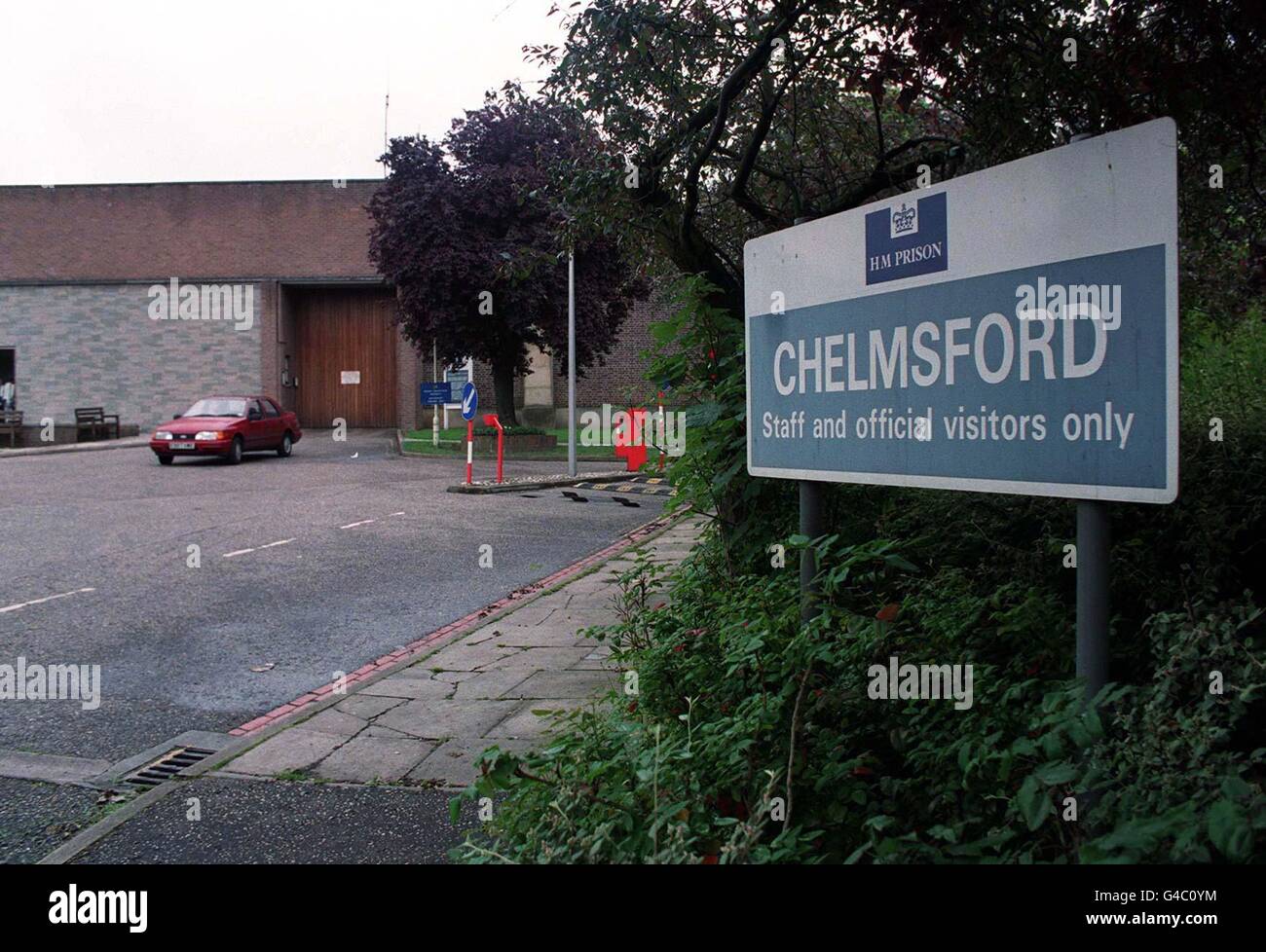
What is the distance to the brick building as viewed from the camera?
4359 centimetres

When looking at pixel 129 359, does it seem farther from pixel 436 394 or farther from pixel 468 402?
pixel 468 402

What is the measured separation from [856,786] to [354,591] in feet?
24.9

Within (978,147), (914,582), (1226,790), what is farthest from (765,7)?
(1226,790)

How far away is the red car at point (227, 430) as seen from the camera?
25.0m

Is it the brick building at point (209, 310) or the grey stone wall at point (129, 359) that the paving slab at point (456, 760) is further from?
the grey stone wall at point (129, 359)

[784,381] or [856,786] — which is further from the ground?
[784,381]

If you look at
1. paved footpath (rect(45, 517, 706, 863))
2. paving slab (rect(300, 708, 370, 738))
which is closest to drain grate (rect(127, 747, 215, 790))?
paved footpath (rect(45, 517, 706, 863))

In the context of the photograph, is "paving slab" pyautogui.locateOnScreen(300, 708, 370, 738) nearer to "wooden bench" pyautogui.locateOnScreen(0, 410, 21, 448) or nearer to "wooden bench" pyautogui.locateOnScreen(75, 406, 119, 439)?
"wooden bench" pyautogui.locateOnScreen(0, 410, 21, 448)

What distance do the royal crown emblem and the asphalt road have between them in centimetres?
448

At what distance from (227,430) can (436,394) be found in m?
4.92

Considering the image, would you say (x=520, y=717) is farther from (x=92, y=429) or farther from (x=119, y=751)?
(x=92, y=429)

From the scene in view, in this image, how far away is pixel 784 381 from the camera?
13.4ft

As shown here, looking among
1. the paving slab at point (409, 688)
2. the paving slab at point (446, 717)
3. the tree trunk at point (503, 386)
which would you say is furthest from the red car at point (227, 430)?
the paving slab at point (446, 717)

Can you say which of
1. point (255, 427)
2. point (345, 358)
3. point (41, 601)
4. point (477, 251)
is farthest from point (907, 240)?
point (345, 358)
